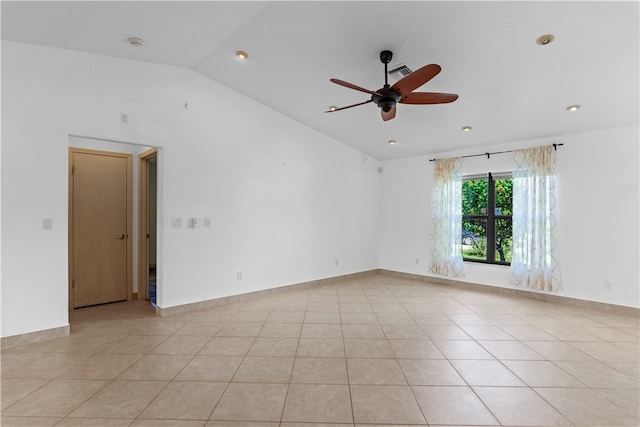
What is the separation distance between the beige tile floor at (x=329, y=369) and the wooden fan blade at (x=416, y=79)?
244 centimetres

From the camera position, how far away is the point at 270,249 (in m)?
5.07

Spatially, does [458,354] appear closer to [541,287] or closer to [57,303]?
[541,287]

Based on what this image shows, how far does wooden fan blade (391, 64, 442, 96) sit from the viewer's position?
2.32 meters

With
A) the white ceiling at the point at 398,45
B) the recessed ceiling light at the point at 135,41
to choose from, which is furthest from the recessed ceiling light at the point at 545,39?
the recessed ceiling light at the point at 135,41

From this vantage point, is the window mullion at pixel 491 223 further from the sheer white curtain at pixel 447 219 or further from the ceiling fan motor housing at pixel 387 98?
the ceiling fan motor housing at pixel 387 98

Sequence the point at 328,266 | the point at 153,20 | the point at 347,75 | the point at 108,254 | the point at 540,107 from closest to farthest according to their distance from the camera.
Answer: the point at 153,20 < the point at 347,75 < the point at 540,107 < the point at 108,254 < the point at 328,266

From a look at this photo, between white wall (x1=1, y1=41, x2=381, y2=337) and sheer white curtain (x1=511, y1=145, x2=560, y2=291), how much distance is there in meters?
2.85

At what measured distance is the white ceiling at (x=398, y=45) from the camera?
8.58 ft

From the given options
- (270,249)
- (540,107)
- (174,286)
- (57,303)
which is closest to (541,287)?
(540,107)

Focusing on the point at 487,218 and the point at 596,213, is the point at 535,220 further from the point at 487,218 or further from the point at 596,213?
the point at 487,218

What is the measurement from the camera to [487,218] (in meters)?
5.62

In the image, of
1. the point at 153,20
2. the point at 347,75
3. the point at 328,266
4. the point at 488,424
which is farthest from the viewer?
the point at 328,266

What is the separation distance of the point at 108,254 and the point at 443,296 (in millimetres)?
5318

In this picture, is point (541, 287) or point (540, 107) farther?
point (541, 287)
